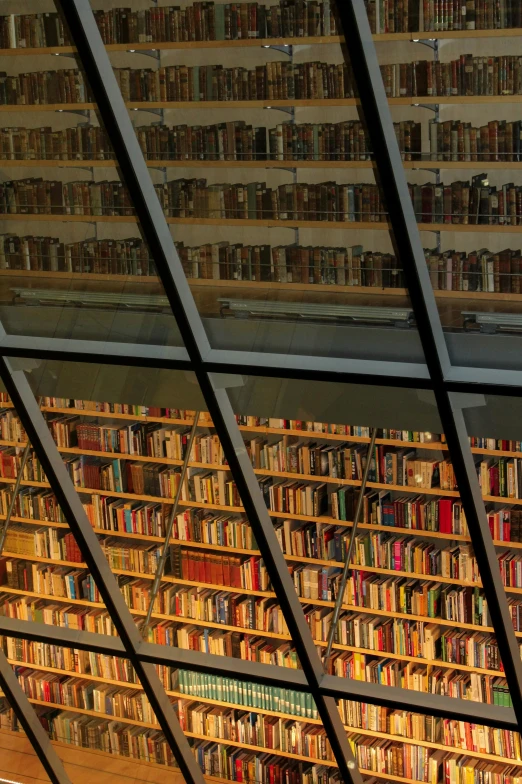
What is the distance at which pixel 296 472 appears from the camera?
4.49 meters

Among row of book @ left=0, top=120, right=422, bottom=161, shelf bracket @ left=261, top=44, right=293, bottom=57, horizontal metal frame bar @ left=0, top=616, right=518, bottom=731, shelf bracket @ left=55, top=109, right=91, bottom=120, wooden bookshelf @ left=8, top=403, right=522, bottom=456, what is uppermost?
shelf bracket @ left=261, top=44, right=293, bottom=57

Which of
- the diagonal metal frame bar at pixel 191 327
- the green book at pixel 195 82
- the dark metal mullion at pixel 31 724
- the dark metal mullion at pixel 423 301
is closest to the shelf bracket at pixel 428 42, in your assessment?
the dark metal mullion at pixel 423 301

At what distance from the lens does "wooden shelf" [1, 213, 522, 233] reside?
3.35 m

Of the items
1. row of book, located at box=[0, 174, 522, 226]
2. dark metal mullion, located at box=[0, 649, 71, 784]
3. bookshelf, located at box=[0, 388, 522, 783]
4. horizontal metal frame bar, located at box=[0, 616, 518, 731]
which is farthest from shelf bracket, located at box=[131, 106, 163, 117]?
dark metal mullion, located at box=[0, 649, 71, 784]

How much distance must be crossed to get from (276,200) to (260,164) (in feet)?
0.46

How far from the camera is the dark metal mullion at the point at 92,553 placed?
4727 millimetres

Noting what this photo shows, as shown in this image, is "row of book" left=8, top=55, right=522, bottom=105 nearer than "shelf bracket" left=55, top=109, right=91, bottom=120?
Yes

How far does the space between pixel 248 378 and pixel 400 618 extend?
4.98 feet

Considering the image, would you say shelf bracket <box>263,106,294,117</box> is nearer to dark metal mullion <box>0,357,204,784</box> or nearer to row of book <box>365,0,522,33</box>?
row of book <box>365,0,522,33</box>

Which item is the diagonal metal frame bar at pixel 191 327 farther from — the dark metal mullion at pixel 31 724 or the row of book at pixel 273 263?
the dark metal mullion at pixel 31 724

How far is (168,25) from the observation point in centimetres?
348

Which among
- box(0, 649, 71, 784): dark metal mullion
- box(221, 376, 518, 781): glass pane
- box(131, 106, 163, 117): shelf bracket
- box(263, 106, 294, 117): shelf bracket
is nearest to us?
box(263, 106, 294, 117): shelf bracket

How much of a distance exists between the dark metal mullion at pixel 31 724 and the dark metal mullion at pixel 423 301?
2.82 m

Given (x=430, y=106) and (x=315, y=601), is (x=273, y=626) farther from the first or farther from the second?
(x=430, y=106)
